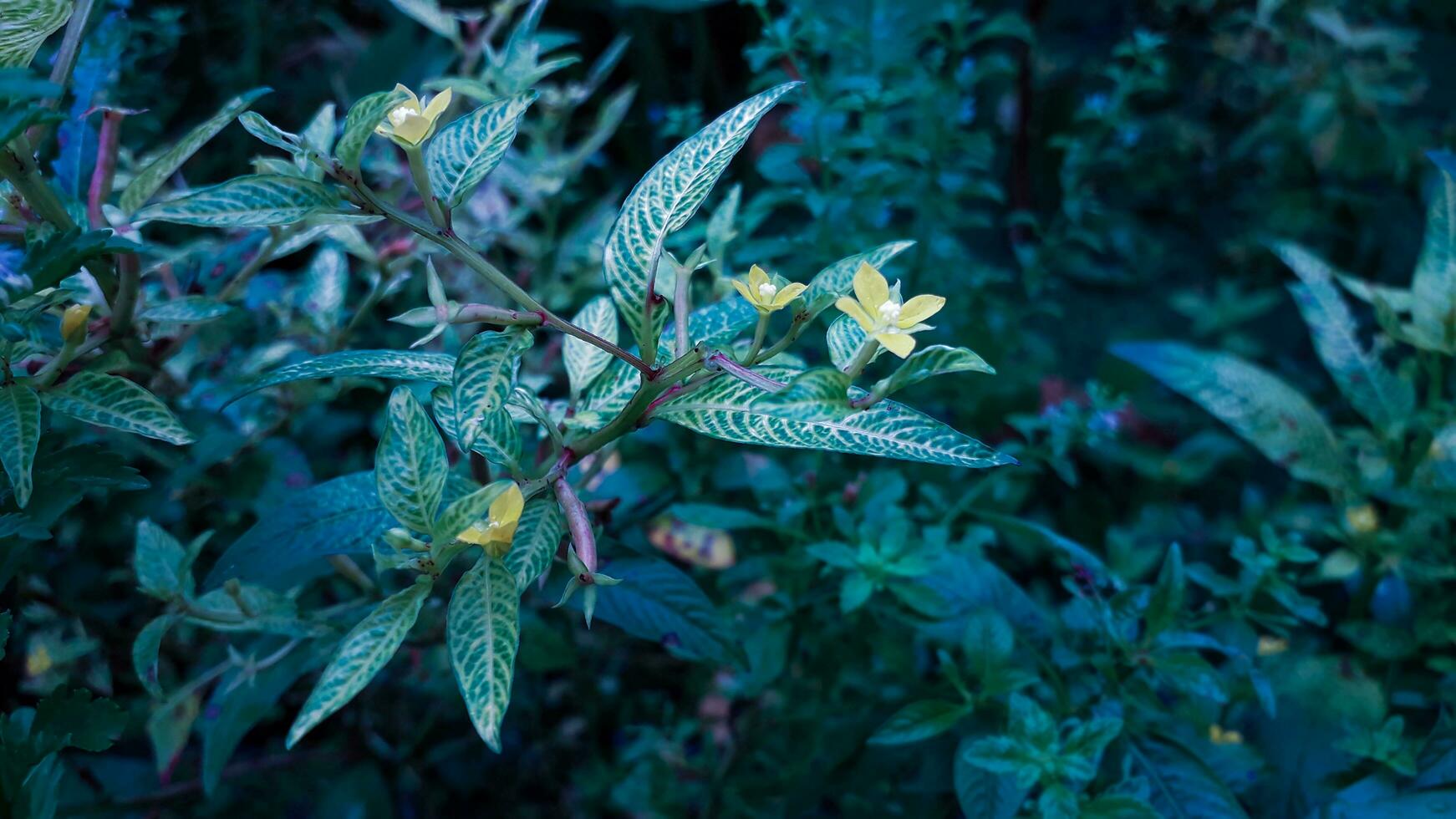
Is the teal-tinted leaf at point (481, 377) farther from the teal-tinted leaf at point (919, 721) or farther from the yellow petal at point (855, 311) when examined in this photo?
the teal-tinted leaf at point (919, 721)

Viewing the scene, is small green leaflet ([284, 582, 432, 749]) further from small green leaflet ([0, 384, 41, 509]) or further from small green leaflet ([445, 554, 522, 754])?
small green leaflet ([0, 384, 41, 509])

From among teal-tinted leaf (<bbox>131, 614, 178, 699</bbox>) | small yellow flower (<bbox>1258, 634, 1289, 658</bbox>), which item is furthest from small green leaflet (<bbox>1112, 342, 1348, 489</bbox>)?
teal-tinted leaf (<bbox>131, 614, 178, 699</bbox>)

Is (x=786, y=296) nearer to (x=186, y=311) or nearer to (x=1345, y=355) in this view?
(x=186, y=311)

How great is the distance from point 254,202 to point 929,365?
0.44 m

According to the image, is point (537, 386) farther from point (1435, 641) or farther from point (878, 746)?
point (1435, 641)

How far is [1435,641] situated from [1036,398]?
679 millimetres

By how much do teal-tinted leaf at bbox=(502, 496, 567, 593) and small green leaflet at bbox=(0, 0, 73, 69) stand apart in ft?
1.49

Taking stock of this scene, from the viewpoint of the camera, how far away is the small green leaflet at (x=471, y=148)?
0.62 m

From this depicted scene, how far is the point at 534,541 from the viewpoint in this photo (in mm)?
641

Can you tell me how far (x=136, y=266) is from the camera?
783 millimetres

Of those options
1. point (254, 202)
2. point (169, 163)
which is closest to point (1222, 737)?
point (254, 202)

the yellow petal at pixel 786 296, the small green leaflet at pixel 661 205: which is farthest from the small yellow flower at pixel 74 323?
the yellow petal at pixel 786 296

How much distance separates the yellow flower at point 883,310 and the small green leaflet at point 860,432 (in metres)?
0.05

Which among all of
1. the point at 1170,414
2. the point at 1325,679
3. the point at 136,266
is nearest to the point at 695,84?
the point at 1170,414
